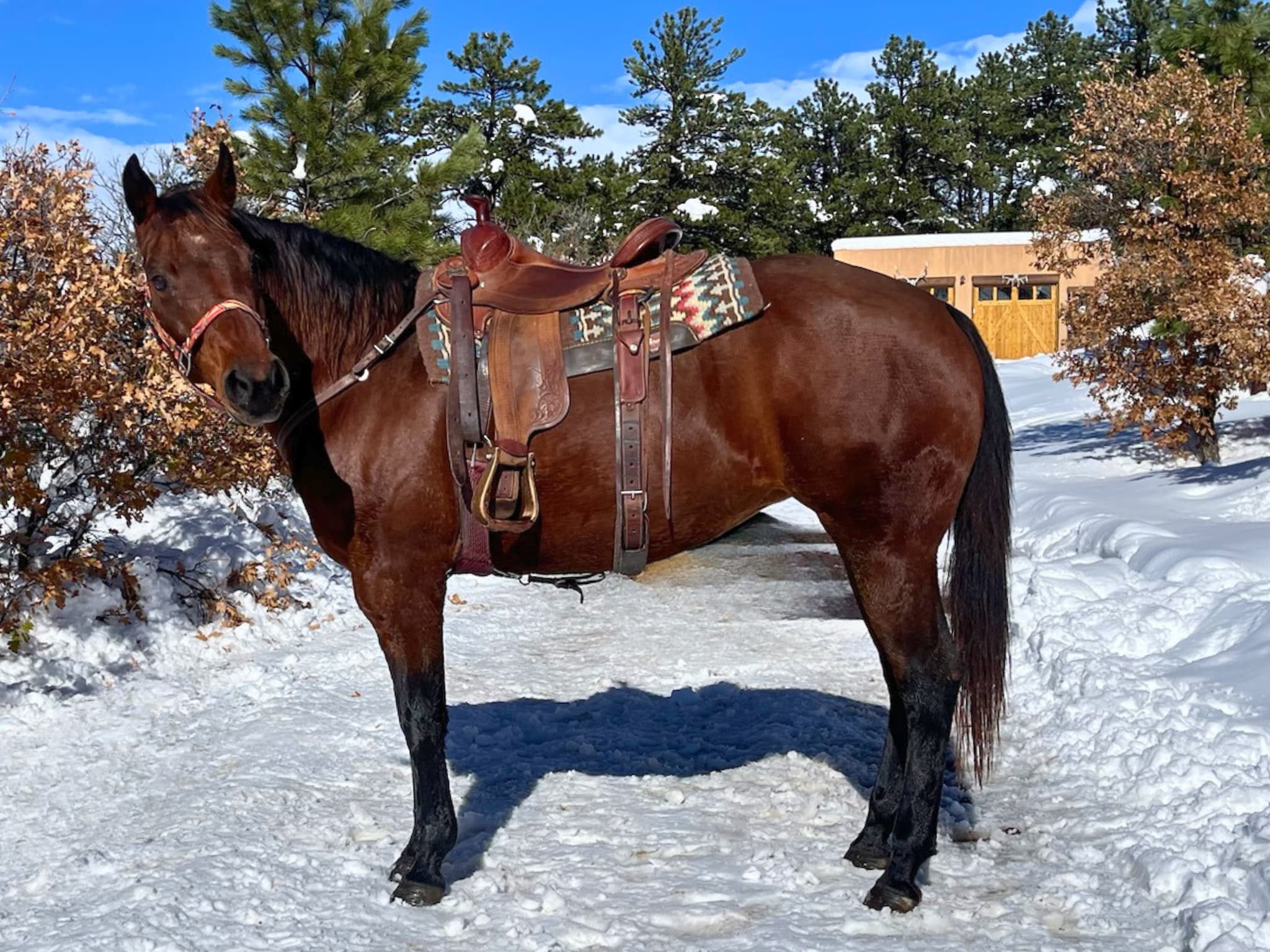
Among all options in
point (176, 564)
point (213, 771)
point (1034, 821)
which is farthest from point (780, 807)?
point (176, 564)

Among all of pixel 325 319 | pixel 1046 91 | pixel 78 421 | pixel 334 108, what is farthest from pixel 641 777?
pixel 1046 91

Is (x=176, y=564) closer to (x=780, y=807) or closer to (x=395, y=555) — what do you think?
(x=395, y=555)

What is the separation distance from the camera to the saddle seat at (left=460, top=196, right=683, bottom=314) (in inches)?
134

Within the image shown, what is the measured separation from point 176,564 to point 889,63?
38.6 meters

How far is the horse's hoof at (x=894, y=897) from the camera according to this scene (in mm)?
3205

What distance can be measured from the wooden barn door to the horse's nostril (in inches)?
1095

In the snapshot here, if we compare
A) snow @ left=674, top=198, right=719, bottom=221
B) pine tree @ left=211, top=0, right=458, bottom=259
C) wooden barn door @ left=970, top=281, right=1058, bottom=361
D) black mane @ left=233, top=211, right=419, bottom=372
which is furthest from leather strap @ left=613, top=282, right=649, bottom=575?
wooden barn door @ left=970, top=281, right=1058, bottom=361

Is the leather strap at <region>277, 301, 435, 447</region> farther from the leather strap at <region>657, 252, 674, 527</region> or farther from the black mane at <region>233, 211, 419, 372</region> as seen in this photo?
the leather strap at <region>657, 252, 674, 527</region>

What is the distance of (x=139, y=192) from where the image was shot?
306cm

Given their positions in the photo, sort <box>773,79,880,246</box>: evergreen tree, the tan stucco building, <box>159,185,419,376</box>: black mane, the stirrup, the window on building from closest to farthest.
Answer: the stirrup
<box>159,185,419,376</box>: black mane
the tan stucco building
the window on building
<box>773,79,880,246</box>: evergreen tree

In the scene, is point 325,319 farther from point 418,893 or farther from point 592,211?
point 592,211

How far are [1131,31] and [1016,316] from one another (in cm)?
1674

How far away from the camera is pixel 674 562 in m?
9.38

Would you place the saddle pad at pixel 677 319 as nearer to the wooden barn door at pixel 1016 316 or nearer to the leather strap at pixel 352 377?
the leather strap at pixel 352 377
